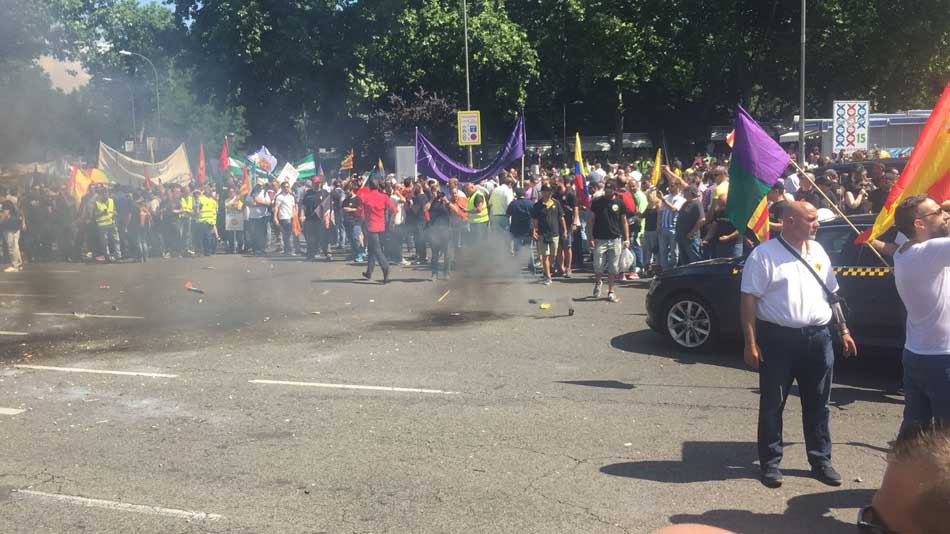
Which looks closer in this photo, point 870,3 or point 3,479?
point 3,479

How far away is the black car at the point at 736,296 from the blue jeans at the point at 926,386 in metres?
3.04

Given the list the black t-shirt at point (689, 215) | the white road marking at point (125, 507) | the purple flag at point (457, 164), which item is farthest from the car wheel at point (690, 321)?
the purple flag at point (457, 164)

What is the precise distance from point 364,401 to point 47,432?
2.48 metres

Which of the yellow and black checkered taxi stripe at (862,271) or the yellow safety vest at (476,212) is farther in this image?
the yellow safety vest at (476,212)

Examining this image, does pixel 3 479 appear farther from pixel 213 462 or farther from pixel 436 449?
pixel 436 449

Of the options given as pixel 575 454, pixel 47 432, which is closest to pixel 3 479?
pixel 47 432

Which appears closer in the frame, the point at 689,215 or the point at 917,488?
the point at 917,488

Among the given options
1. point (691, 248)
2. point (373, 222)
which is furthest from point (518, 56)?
point (691, 248)

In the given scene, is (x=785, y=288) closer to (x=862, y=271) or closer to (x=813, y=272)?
(x=813, y=272)

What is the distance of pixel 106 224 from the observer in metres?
21.0

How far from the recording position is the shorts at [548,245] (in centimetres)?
1521

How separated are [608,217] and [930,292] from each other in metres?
7.95

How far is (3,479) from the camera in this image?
19.7 feet

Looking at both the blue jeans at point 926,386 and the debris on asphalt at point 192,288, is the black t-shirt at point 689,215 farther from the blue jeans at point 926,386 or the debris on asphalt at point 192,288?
the blue jeans at point 926,386
